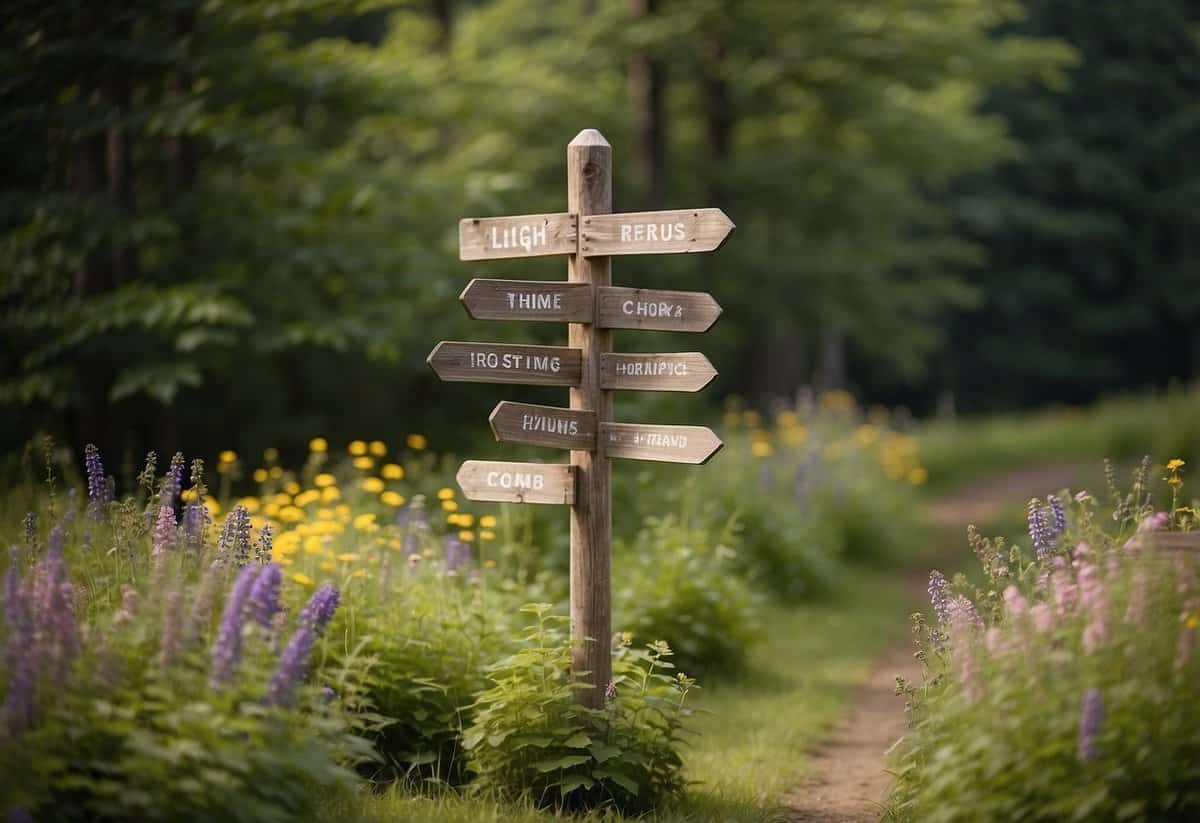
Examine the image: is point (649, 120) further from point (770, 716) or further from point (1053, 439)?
point (1053, 439)

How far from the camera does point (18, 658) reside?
3.66 meters

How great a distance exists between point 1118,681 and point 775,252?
39.9 ft

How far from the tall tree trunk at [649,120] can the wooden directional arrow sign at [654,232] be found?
9656 mm

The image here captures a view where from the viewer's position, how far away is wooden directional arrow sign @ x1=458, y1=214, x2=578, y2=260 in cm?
503

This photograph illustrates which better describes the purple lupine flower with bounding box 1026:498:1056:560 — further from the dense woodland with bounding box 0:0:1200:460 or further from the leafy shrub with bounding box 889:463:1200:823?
the dense woodland with bounding box 0:0:1200:460

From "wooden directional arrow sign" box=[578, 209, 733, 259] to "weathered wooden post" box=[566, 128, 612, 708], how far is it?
0.06 m

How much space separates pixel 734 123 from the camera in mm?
16672

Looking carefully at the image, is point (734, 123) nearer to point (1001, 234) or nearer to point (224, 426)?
point (224, 426)

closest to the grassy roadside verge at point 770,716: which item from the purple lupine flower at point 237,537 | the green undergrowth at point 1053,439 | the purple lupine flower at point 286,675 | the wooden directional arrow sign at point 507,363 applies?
the purple lupine flower at point 286,675

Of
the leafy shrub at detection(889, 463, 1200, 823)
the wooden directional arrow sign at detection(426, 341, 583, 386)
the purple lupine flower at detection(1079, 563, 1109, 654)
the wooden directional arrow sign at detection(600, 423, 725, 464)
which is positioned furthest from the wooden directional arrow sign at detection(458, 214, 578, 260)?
the purple lupine flower at detection(1079, 563, 1109, 654)

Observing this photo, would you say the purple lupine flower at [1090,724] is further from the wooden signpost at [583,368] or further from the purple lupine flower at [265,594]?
the purple lupine flower at [265,594]

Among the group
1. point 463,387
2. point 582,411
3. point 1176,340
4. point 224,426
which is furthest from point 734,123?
point 1176,340

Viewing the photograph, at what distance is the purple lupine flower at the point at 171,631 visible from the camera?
375 centimetres

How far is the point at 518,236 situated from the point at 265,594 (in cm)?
191
